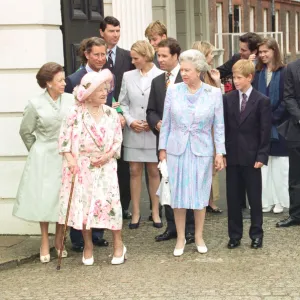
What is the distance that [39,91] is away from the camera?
9344mm

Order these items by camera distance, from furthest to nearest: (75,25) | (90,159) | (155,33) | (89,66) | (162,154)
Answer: (155,33), (75,25), (89,66), (162,154), (90,159)

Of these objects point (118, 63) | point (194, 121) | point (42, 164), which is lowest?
point (42, 164)

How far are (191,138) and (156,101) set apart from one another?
1.01 meters

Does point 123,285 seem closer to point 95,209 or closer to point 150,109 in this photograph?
point 95,209

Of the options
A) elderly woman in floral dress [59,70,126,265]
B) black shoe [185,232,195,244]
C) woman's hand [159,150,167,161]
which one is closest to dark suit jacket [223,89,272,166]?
woman's hand [159,150,167,161]

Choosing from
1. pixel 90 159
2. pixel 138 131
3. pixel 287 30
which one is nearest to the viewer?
pixel 90 159

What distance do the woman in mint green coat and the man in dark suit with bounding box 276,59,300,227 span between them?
2.39 meters

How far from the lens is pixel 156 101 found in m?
9.30

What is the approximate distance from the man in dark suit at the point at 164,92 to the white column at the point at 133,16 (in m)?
4.98

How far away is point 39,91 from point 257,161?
2.26m

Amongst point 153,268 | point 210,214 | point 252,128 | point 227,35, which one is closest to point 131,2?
point 210,214

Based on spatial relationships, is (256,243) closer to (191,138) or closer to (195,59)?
(191,138)

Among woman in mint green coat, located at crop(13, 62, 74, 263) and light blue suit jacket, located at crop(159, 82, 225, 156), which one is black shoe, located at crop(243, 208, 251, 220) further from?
woman in mint green coat, located at crop(13, 62, 74, 263)

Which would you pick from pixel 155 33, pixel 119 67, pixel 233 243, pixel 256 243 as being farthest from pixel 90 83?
pixel 155 33
